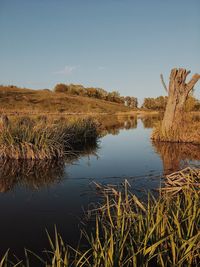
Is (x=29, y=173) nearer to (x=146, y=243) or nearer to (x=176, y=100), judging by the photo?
(x=146, y=243)

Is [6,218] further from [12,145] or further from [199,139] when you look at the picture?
[199,139]

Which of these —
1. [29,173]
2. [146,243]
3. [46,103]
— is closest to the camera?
[146,243]

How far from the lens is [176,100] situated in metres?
16.3

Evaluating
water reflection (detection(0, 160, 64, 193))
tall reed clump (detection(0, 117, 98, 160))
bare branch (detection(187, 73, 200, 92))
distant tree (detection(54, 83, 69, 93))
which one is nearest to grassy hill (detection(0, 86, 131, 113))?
distant tree (detection(54, 83, 69, 93))

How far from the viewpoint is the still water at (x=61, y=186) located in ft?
15.1

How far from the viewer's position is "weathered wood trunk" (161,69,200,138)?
16.1m

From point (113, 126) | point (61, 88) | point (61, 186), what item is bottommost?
point (61, 186)

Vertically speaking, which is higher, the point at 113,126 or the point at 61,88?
the point at 61,88

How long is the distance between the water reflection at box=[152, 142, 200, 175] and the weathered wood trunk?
4.83ft

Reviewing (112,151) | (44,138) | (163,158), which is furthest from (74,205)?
(112,151)

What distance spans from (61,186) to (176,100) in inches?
436

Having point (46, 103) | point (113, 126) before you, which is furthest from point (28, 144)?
point (46, 103)

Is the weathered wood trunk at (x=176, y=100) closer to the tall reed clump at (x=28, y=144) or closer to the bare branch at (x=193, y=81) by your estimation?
the bare branch at (x=193, y=81)

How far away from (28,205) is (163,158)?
6881 millimetres
